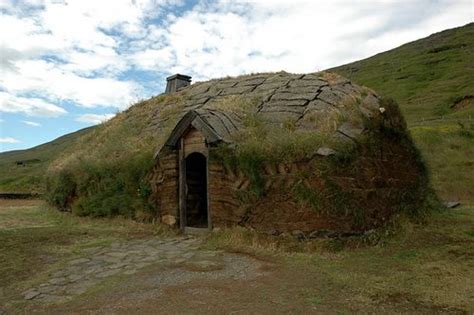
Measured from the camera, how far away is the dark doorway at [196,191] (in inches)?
425

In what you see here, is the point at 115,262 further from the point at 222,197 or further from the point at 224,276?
the point at 222,197

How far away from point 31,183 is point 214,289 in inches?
1239

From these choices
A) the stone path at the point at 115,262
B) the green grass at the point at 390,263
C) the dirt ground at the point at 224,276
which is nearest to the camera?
the dirt ground at the point at 224,276

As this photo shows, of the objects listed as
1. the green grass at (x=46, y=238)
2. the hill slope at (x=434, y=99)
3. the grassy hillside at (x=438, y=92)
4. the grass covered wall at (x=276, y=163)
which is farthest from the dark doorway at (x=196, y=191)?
the grassy hillside at (x=438, y=92)

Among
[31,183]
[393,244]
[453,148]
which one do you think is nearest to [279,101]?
[393,244]

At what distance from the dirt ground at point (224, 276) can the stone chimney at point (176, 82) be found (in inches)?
325

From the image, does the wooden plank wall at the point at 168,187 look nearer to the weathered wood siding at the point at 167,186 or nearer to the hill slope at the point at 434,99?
the weathered wood siding at the point at 167,186

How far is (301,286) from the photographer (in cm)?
557

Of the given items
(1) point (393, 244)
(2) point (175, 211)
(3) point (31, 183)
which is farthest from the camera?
(3) point (31, 183)

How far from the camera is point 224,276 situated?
611 cm

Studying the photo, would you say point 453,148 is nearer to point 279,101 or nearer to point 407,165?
point 407,165

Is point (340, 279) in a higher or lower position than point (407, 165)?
lower

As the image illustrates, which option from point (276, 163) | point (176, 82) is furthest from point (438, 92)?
point (276, 163)

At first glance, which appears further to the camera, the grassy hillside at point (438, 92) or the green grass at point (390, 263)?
the grassy hillside at point (438, 92)
